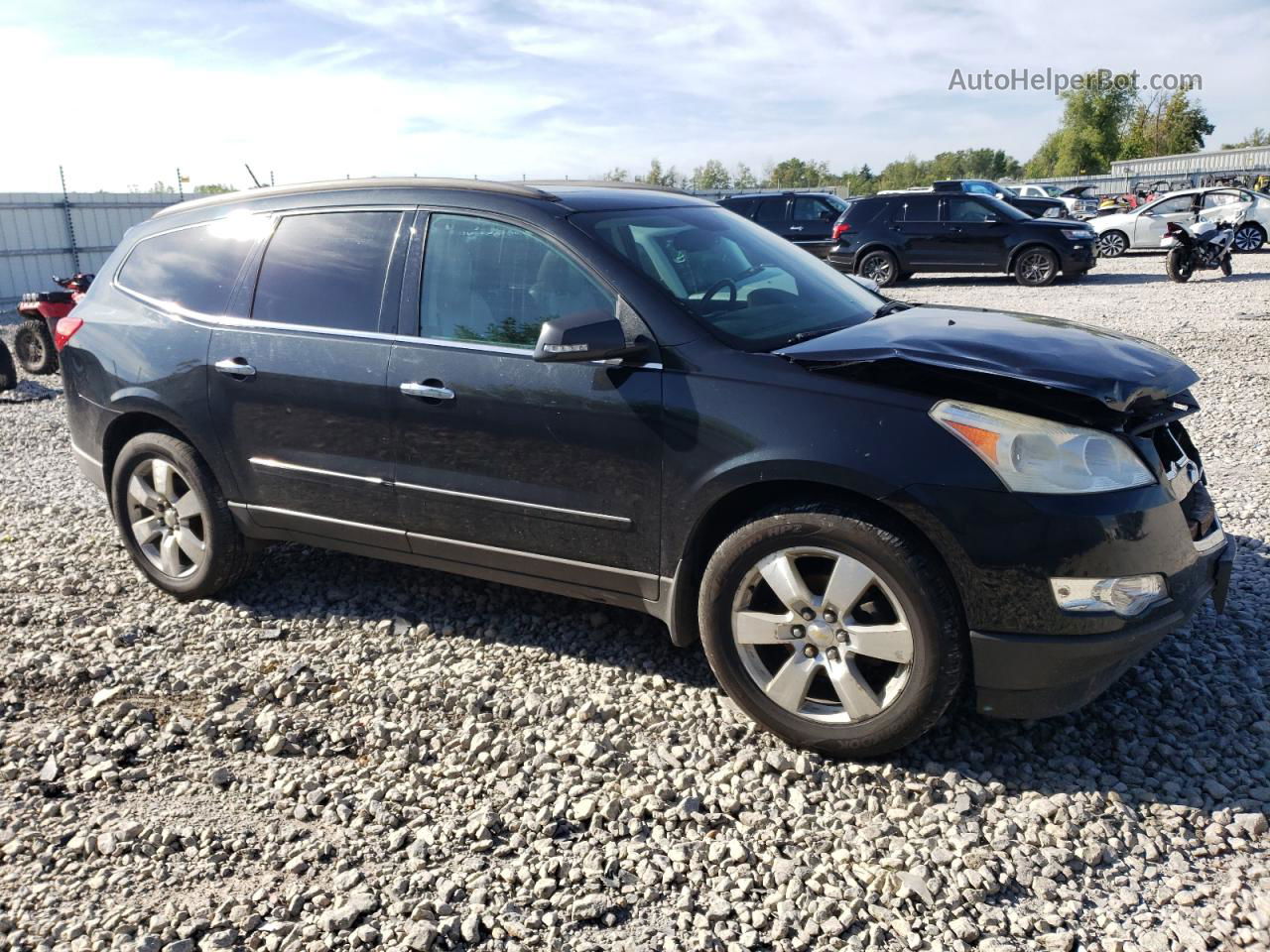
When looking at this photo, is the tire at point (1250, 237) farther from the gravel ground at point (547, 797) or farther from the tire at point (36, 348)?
the tire at point (36, 348)

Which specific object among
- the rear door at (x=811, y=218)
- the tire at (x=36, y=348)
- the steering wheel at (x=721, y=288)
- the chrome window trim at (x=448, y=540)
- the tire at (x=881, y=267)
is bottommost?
the tire at (x=36, y=348)

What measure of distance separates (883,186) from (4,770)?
86.3 meters

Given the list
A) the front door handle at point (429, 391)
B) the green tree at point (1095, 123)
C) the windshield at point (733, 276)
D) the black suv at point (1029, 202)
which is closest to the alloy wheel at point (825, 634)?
the windshield at point (733, 276)

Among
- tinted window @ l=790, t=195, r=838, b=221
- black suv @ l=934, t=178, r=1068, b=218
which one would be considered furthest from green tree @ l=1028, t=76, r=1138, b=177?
tinted window @ l=790, t=195, r=838, b=221

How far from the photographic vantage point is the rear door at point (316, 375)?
4.20 metres

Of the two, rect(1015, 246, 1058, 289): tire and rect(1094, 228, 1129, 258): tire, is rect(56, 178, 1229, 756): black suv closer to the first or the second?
rect(1015, 246, 1058, 289): tire

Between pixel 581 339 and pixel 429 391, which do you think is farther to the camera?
pixel 429 391

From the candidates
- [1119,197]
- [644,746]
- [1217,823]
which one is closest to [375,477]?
[644,746]

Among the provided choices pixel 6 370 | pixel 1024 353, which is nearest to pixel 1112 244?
pixel 6 370

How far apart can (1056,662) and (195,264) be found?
13.2 feet

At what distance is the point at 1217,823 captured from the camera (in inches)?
120

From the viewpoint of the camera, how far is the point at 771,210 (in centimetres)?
2241

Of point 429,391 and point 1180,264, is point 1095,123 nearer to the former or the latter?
point 1180,264

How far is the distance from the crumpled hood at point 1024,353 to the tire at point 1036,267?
16.5m
